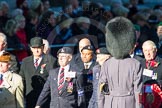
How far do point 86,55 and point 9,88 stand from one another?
4.71 feet

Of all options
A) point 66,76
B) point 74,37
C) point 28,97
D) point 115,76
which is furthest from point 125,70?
point 74,37

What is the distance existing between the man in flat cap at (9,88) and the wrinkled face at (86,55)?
122 cm

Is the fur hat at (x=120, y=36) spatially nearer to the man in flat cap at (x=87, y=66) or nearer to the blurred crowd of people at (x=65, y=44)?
the blurred crowd of people at (x=65, y=44)

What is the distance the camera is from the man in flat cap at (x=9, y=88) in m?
10.9

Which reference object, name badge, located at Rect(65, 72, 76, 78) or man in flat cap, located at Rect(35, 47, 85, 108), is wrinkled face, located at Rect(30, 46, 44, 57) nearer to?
man in flat cap, located at Rect(35, 47, 85, 108)

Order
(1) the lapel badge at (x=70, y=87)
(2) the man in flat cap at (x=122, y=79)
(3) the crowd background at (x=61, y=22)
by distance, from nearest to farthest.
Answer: (2) the man in flat cap at (x=122, y=79) < (1) the lapel badge at (x=70, y=87) < (3) the crowd background at (x=61, y=22)

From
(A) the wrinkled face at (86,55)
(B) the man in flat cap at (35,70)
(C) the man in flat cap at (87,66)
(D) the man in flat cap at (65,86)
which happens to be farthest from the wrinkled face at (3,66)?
(A) the wrinkled face at (86,55)

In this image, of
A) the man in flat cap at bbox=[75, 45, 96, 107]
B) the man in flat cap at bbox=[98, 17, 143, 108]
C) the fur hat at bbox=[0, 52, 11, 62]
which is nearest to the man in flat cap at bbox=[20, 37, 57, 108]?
the man in flat cap at bbox=[75, 45, 96, 107]

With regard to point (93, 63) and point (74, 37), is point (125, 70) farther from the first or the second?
point (74, 37)

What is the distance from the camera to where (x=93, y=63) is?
11812 millimetres

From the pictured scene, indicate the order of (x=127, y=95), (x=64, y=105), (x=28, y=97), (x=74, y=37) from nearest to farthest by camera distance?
(x=127, y=95), (x=64, y=105), (x=28, y=97), (x=74, y=37)

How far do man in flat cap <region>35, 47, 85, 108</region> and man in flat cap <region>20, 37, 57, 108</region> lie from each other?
735 mm

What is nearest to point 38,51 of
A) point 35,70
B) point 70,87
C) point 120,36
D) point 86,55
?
point 35,70

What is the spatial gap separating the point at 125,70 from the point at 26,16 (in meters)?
6.03
